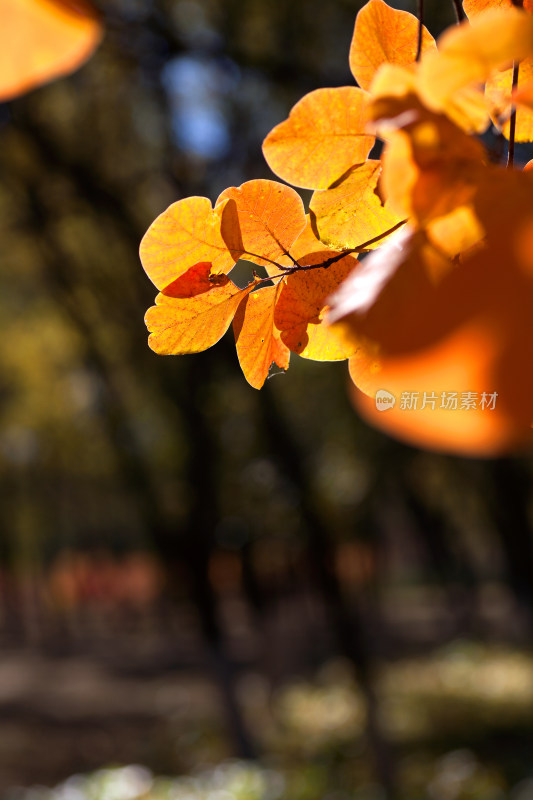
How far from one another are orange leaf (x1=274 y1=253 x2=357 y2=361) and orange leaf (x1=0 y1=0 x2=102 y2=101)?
7.2 inches

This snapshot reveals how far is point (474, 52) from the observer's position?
0.71ft

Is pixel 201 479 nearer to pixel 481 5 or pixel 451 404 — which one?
pixel 481 5

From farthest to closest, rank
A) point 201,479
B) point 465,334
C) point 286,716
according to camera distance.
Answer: point 286,716 < point 201,479 < point 465,334

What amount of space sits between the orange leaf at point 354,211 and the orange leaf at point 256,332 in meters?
0.04

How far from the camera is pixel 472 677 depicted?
31.5ft

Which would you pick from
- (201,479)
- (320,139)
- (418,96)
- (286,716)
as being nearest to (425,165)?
(418,96)

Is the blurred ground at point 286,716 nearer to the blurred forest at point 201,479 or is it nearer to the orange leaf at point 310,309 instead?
the blurred forest at point 201,479

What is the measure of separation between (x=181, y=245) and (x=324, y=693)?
9.63m

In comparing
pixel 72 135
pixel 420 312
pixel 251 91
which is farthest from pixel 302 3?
pixel 420 312

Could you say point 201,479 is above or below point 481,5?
below


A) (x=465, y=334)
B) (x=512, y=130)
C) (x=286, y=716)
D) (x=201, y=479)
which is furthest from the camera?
(x=286, y=716)

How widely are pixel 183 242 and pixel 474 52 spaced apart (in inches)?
7.1

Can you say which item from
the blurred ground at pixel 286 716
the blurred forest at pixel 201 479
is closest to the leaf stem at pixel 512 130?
the blurred forest at pixel 201 479

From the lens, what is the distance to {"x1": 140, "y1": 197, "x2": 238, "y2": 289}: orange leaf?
360mm
